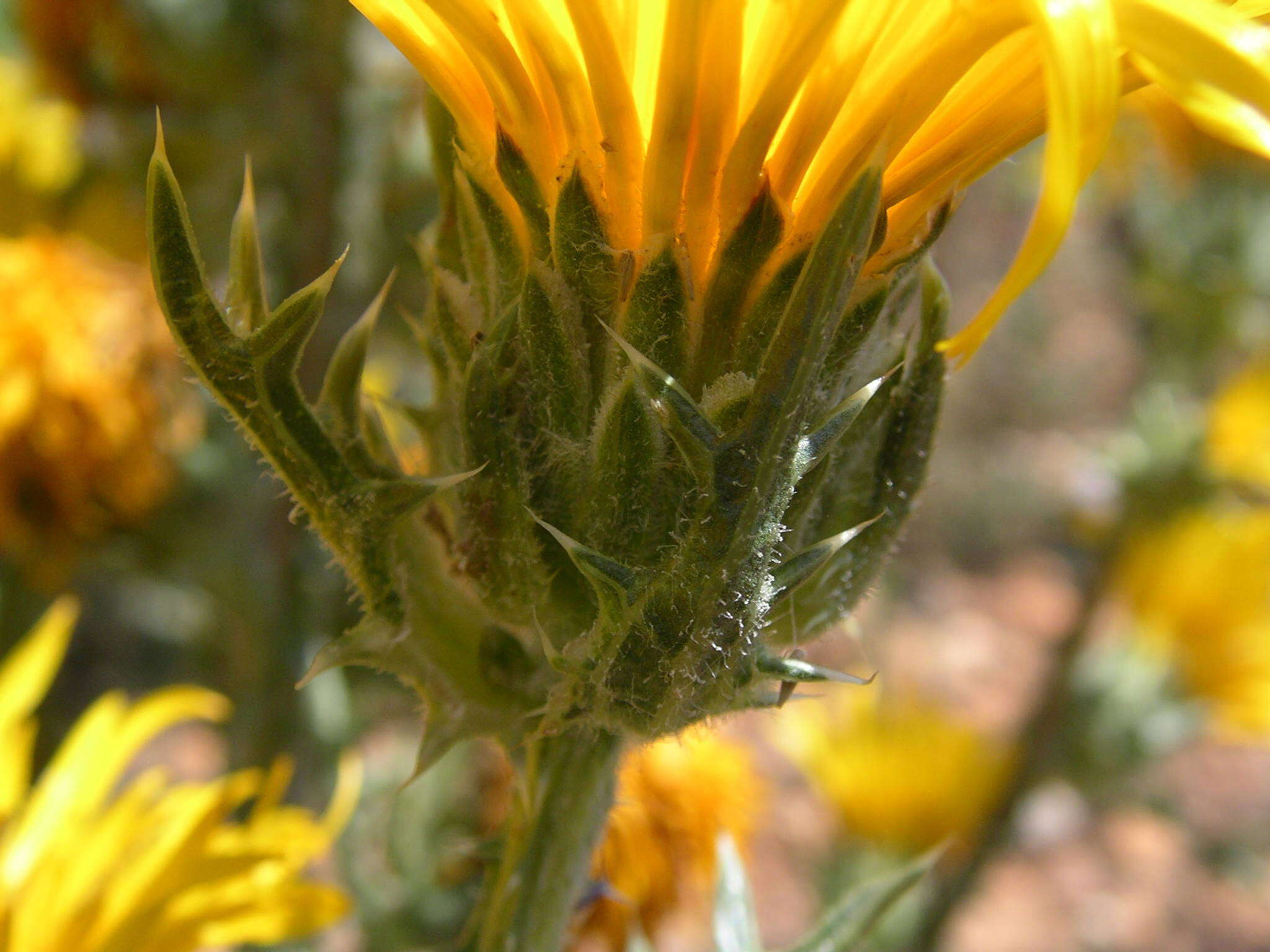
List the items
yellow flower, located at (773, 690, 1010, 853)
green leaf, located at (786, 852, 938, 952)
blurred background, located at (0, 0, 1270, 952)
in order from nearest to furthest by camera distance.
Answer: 1. green leaf, located at (786, 852, 938, 952)
2. blurred background, located at (0, 0, 1270, 952)
3. yellow flower, located at (773, 690, 1010, 853)

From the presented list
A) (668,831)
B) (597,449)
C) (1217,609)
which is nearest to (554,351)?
(597,449)

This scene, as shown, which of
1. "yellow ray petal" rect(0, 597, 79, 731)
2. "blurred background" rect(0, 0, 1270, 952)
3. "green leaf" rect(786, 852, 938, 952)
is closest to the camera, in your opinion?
"green leaf" rect(786, 852, 938, 952)

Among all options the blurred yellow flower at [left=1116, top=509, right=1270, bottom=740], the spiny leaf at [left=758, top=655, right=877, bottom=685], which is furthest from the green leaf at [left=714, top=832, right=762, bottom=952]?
the blurred yellow flower at [left=1116, top=509, right=1270, bottom=740]

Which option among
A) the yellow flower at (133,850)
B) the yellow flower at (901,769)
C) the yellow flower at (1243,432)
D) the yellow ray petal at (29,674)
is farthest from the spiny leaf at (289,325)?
the yellow flower at (1243,432)

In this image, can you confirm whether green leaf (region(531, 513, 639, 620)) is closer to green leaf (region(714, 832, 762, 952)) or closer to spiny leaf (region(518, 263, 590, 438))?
spiny leaf (region(518, 263, 590, 438))

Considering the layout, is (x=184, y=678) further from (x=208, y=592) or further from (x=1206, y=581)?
(x=1206, y=581)

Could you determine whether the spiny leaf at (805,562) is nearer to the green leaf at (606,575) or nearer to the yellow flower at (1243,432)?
the green leaf at (606,575)

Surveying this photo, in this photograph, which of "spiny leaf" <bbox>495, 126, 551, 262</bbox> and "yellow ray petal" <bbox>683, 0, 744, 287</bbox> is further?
"spiny leaf" <bbox>495, 126, 551, 262</bbox>
